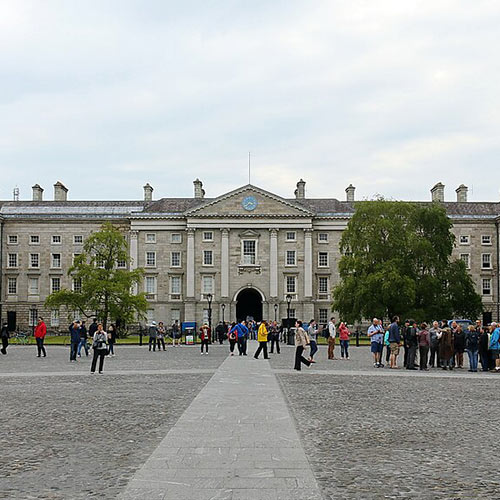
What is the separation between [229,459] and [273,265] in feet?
240

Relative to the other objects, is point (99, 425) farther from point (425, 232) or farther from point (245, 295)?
point (245, 295)

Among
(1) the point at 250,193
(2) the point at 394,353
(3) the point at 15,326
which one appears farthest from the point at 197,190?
(2) the point at 394,353

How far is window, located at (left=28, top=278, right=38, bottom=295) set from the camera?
83375 mm

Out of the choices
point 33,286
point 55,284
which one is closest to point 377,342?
point 55,284

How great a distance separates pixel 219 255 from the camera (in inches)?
3253

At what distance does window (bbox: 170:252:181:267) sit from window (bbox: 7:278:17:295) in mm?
16917

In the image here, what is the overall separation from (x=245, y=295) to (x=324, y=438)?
241 feet

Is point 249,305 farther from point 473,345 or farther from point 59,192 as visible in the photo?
point 473,345

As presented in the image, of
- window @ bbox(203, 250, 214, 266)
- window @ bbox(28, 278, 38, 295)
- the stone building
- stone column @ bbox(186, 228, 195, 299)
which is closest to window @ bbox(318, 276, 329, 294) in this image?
the stone building

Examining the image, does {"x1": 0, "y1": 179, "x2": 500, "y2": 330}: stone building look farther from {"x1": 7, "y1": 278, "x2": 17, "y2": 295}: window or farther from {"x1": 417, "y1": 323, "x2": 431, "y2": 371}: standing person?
{"x1": 417, "y1": 323, "x2": 431, "y2": 371}: standing person

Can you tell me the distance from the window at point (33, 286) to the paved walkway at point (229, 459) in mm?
71867

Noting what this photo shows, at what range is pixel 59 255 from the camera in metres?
84.1

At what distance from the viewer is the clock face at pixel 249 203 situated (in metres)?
82.3

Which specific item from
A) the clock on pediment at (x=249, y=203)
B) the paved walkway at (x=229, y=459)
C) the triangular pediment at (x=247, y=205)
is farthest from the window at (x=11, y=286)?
the paved walkway at (x=229, y=459)
